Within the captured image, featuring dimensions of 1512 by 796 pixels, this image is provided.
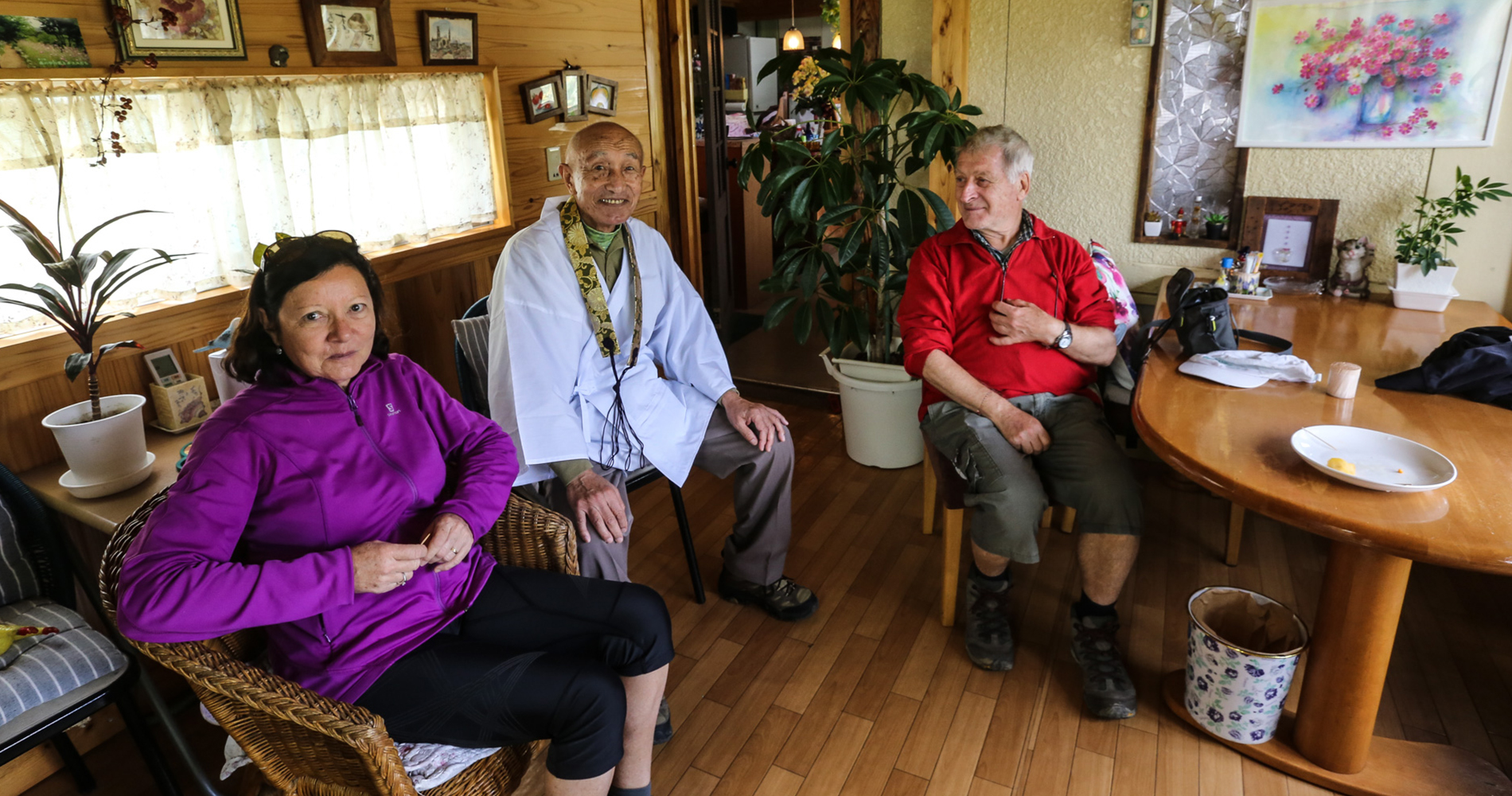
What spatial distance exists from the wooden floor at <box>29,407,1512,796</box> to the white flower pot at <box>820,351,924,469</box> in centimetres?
38

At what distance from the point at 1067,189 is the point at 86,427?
9.09 ft

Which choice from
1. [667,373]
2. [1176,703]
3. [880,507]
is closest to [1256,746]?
[1176,703]

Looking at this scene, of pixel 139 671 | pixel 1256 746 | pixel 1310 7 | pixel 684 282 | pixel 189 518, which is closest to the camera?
pixel 189 518

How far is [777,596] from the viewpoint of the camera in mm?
2354

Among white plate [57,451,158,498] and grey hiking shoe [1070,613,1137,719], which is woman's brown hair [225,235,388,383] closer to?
white plate [57,451,158,498]

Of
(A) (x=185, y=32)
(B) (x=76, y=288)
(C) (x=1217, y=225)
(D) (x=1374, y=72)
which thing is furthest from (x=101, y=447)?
(D) (x=1374, y=72)

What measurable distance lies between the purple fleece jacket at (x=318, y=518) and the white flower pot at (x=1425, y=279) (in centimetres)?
237

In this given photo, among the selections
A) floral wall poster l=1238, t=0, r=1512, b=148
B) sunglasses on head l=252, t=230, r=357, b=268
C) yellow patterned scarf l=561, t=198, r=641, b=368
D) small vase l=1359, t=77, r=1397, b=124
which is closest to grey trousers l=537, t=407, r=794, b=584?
yellow patterned scarf l=561, t=198, r=641, b=368

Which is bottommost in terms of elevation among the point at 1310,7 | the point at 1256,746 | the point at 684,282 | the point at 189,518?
the point at 1256,746

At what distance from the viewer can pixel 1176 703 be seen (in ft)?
6.37

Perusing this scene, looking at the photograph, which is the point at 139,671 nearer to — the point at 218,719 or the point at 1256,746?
the point at 218,719

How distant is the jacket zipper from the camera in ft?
4.88

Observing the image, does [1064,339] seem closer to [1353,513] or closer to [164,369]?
[1353,513]

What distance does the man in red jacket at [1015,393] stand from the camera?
6.59ft
